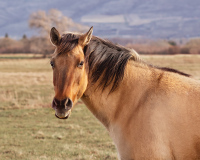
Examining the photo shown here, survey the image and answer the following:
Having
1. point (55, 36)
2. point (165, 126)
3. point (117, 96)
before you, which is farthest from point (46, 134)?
point (165, 126)

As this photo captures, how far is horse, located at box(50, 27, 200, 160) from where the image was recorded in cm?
394

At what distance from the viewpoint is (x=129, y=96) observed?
14.1ft

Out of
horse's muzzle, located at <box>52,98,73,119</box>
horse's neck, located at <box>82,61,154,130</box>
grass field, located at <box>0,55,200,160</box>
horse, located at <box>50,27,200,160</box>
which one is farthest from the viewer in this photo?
grass field, located at <box>0,55,200,160</box>

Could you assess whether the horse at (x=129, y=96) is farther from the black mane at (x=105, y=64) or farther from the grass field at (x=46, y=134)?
the grass field at (x=46, y=134)

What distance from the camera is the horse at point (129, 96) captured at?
3.94m

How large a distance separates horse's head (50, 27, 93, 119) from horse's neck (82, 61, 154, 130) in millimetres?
297

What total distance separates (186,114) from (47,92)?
16.2 meters

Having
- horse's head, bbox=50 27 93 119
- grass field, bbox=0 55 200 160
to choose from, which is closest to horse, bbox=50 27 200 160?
horse's head, bbox=50 27 93 119

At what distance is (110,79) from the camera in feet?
14.4

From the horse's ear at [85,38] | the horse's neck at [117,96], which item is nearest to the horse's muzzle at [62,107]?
the horse's neck at [117,96]

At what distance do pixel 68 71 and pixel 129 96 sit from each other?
88 centimetres

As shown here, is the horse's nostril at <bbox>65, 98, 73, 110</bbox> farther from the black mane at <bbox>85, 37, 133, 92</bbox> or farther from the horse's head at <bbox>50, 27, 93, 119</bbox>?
the black mane at <bbox>85, 37, 133, 92</bbox>

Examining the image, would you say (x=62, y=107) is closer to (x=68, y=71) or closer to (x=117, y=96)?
(x=68, y=71)

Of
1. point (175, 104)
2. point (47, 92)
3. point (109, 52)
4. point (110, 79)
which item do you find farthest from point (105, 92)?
point (47, 92)
